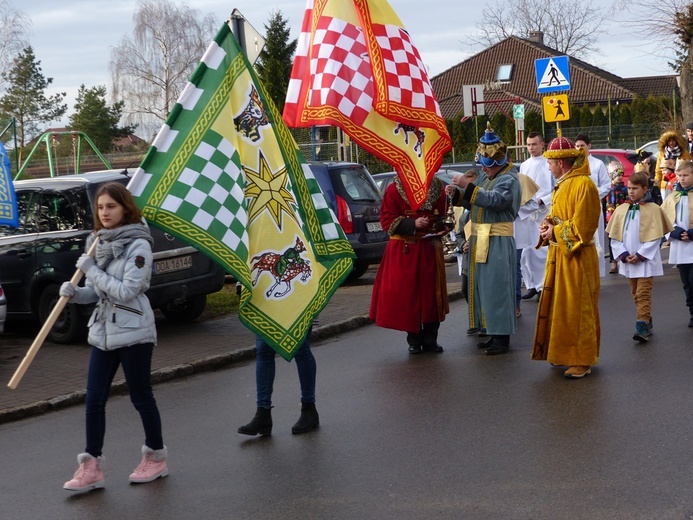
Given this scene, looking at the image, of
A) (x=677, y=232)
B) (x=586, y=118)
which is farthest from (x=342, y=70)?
(x=586, y=118)

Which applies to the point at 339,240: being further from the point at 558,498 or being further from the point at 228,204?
the point at 558,498

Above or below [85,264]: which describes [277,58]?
above

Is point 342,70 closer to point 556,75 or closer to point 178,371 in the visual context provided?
point 178,371

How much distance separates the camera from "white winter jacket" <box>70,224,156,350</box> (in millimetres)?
5922

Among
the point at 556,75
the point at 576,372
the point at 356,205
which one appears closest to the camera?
the point at 576,372

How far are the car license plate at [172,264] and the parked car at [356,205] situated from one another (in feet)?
14.6

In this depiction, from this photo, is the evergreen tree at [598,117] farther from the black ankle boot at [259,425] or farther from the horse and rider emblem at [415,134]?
the black ankle boot at [259,425]

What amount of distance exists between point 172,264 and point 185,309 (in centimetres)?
144

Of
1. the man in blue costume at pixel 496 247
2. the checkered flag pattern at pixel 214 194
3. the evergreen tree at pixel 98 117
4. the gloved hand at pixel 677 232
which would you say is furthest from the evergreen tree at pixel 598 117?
the checkered flag pattern at pixel 214 194

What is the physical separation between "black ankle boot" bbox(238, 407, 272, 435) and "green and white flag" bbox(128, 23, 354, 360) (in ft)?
1.71

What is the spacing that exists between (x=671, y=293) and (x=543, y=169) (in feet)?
7.02

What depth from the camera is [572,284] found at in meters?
8.48

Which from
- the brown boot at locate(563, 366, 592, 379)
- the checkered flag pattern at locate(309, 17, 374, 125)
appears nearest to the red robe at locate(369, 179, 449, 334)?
the checkered flag pattern at locate(309, 17, 374, 125)

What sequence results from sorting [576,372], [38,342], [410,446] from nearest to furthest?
[38,342] < [410,446] < [576,372]
